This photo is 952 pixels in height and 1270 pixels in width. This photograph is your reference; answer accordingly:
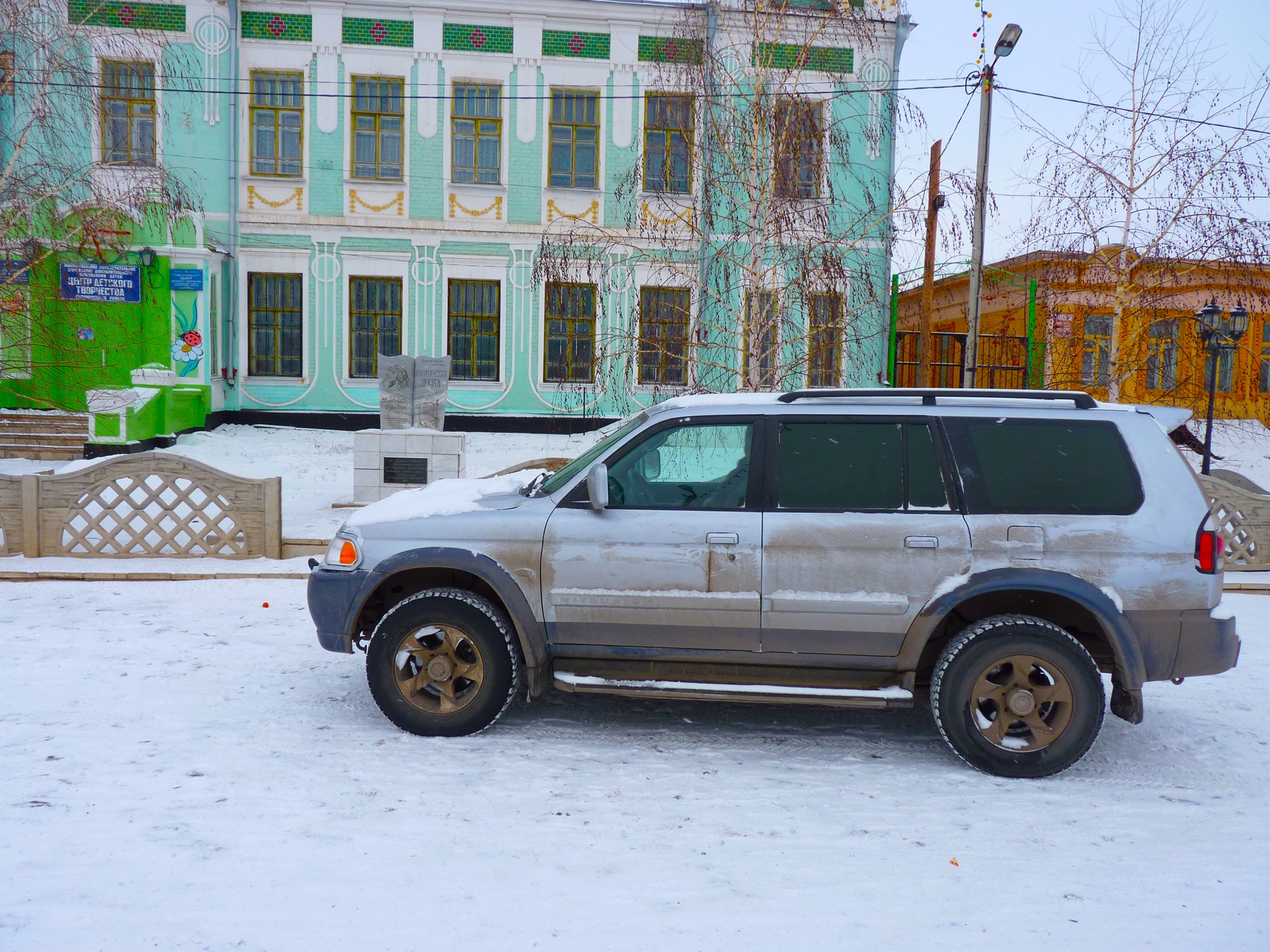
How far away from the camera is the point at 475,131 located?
21281mm

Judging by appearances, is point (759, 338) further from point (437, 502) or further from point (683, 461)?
point (437, 502)

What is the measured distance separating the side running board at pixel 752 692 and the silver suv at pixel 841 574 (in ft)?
0.04

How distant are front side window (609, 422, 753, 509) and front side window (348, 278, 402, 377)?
1737 centimetres

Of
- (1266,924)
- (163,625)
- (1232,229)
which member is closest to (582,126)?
(1232,229)

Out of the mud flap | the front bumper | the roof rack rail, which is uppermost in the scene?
the roof rack rail

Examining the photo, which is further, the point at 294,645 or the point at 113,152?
the point at 113,152

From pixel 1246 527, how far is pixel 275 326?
18.9 metres

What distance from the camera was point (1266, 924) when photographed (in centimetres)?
326

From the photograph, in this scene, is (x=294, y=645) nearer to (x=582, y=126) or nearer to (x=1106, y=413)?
(x=1106, y=413)

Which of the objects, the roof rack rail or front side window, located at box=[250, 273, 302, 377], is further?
front side window, located at box=[250, 273, 302, 377]

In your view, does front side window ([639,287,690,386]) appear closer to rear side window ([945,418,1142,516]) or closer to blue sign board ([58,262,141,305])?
rear side window ([945,418,1142,516])

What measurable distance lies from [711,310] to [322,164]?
32.9 feet

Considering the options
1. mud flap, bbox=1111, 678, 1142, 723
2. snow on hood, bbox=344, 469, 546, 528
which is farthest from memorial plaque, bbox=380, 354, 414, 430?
mud flap, bbox=1111, 678, 1142, 723

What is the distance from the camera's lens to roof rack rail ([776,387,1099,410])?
468cm
